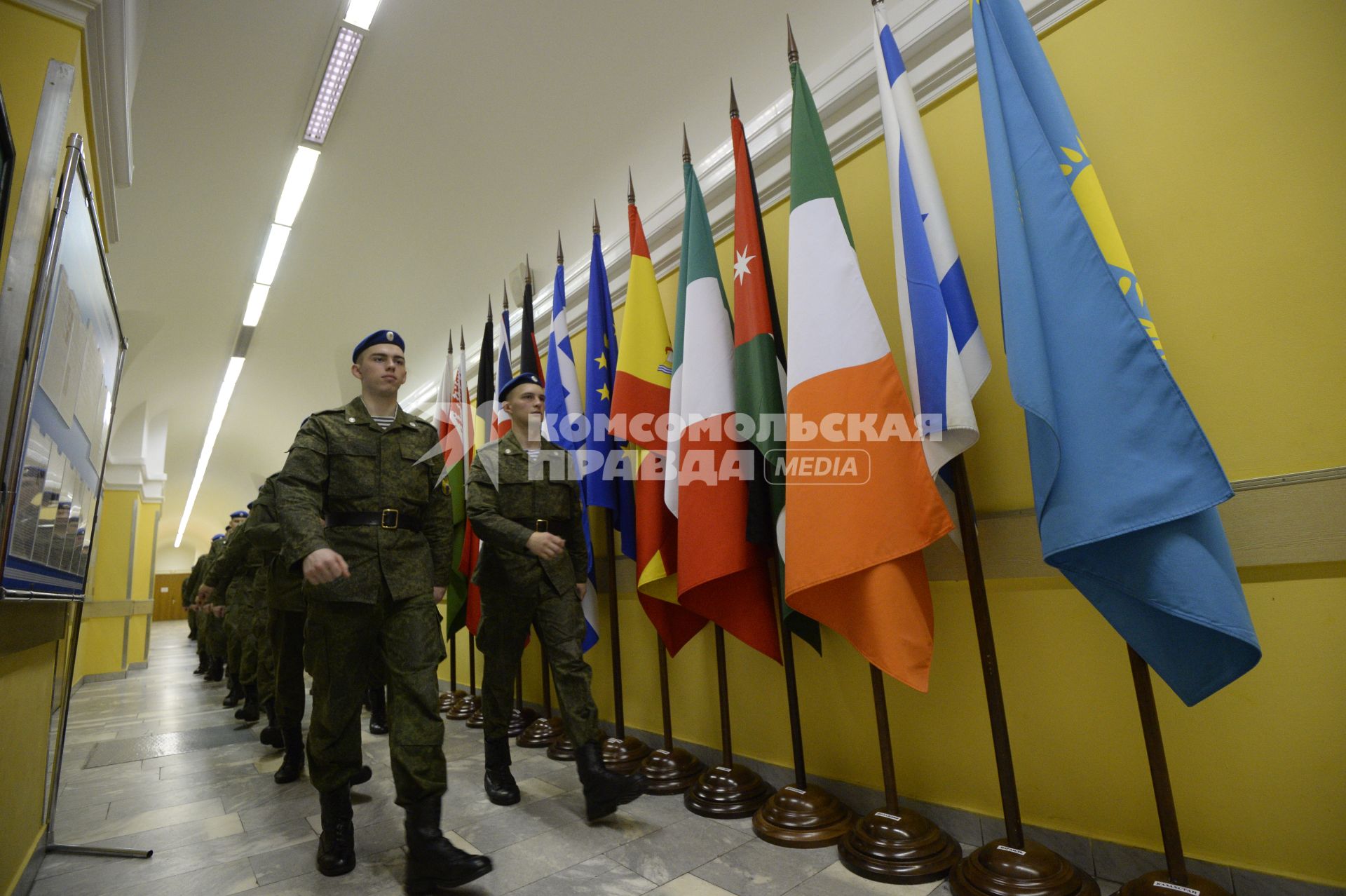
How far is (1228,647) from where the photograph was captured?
3.82 feet

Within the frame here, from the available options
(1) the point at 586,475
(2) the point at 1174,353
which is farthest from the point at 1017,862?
(1) the point at 586,475

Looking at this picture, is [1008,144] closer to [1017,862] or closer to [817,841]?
[1017,862]

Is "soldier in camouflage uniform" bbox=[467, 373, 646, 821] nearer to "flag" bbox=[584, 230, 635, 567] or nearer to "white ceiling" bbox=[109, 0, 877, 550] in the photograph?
"flag" bbox=[584, 230, 635, 567]

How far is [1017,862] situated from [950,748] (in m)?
0.41

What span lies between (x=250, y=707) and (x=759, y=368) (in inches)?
164

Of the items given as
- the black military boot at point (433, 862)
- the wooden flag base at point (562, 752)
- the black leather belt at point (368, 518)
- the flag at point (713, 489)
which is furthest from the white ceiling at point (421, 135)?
the black military boot at point (433, 862)

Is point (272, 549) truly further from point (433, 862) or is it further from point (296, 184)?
point (296, 184)

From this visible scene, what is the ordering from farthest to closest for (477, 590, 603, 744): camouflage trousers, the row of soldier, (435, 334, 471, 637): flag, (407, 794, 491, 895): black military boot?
1. (435, 334, 471, 637): flag
2. (477, 590, 603, 744): camouflage trousers
3. the row of soldier
4. (407, 794, 491, 895): black military boot

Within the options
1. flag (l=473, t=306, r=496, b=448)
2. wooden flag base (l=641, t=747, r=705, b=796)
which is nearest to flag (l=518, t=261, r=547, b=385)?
flag (l=473, t=306, r=496, b=448)

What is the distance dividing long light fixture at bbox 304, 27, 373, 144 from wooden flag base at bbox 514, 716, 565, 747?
310 cm

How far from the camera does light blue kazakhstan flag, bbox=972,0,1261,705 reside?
1149 mm

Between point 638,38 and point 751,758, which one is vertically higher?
point 638,38

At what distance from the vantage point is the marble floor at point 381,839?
155 centimetres

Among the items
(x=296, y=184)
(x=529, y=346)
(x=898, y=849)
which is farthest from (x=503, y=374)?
(x=898, y=849)
